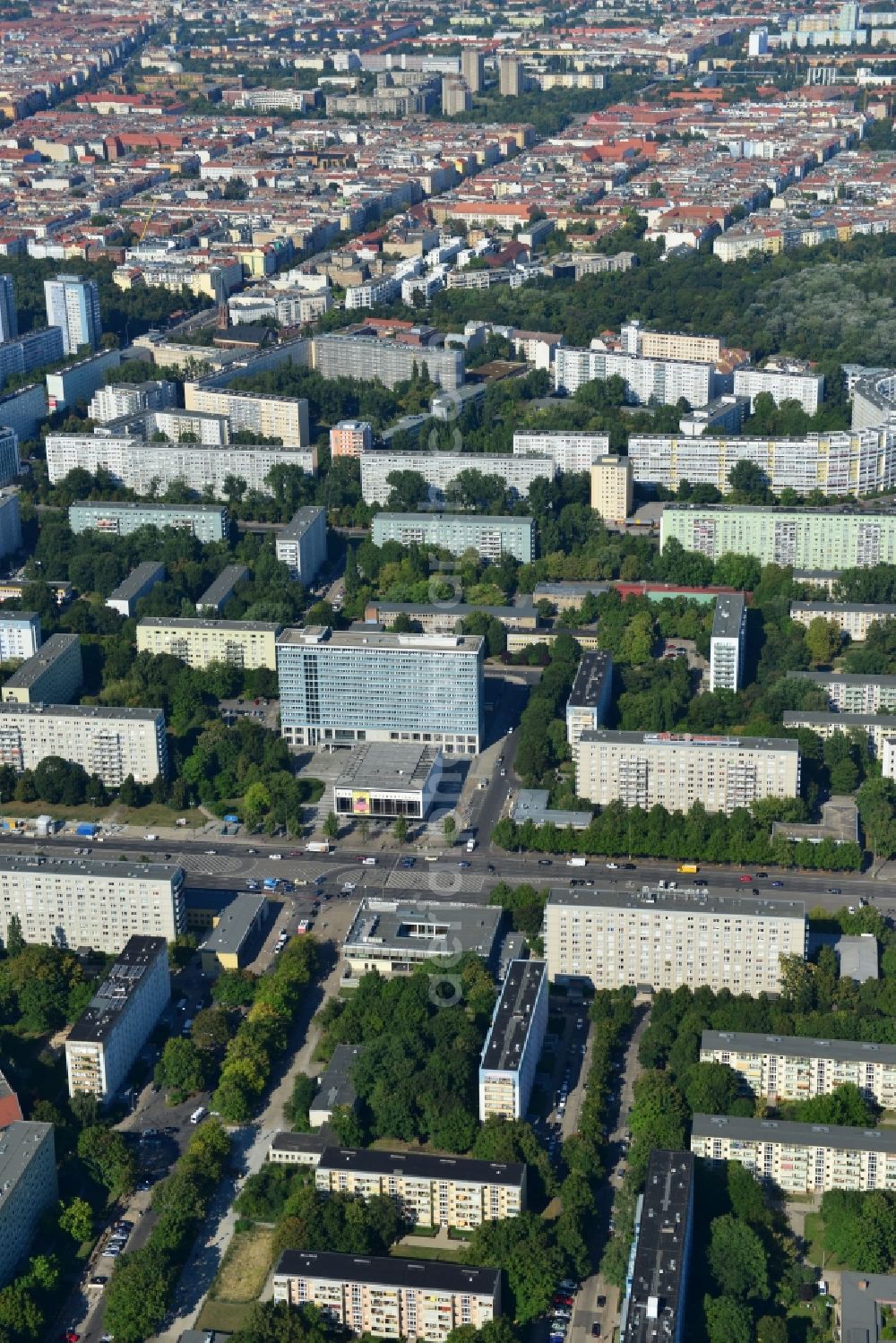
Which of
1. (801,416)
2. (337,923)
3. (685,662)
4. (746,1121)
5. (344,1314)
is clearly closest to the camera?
(344,1314)

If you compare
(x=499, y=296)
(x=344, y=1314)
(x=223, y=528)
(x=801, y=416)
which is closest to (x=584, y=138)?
(x=499, y=296)

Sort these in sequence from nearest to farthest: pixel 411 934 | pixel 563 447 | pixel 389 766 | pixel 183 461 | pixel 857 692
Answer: pixel 411 934
pixel 389 766
pixel 857 692
pixel 563 447
pixel 183 461

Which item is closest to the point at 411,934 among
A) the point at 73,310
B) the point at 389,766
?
the point at 389,766

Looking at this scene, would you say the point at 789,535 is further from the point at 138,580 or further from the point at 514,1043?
the point at 514,1043

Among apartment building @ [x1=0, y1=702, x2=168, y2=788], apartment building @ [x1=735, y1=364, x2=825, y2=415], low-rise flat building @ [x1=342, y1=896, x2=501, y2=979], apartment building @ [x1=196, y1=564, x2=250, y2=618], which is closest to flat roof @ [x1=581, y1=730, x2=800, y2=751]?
low-rise flat building @ [x1=342, y1=896, x2=501, y2=979]

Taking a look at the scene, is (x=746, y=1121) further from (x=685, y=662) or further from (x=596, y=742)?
(x=685, y=662)

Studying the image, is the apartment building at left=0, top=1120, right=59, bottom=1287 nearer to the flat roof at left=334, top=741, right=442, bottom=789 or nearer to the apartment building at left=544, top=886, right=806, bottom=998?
the apartment building at left=544, top=886, right=806, bottom=998

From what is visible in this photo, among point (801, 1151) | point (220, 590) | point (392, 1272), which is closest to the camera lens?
point (392, 1272)
